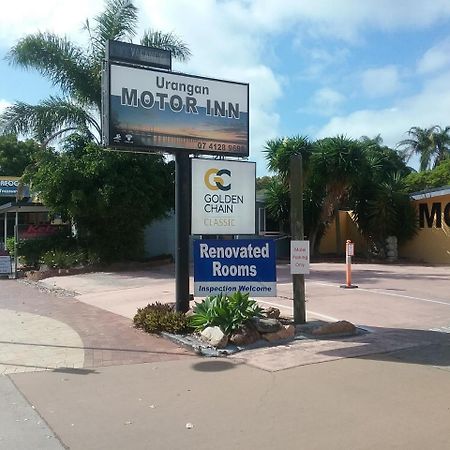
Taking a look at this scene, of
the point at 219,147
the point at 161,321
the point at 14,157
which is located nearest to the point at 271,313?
the point at 161,321

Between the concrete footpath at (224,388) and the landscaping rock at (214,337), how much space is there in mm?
427

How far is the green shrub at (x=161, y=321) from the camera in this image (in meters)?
9.02

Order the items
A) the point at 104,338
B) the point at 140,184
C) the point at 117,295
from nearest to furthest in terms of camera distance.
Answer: the point at 104,338, the point at 117,295, the point at 140,184

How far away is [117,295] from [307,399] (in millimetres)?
9055

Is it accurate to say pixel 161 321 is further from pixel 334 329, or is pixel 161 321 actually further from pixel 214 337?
pixel 334 329

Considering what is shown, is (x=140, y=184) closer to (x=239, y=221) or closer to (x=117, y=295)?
(x=117, y=295)

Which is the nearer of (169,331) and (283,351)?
(283,351)

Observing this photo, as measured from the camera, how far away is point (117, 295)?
14.1 metres

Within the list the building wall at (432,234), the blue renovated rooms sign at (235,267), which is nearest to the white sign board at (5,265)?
the blue renovated rooms sign at (235,267)

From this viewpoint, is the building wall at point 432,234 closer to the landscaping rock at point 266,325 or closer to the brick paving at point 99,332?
the brick paving at point 99,332

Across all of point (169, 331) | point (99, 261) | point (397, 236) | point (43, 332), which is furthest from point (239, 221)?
point (397, 236)

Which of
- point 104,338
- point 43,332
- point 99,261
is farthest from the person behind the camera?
point 99,261

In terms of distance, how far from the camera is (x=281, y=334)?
8.48 m

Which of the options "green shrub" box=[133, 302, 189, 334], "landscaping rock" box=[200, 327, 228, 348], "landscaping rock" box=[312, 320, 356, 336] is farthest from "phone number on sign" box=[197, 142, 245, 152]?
"landscaping rock" box=[312, 320, 356, 336]
